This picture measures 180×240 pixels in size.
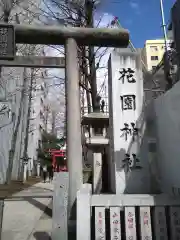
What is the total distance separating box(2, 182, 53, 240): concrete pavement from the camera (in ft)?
18.2

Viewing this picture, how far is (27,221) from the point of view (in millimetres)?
6910

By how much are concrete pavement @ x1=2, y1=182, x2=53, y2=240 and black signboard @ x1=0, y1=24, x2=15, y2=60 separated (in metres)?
4.64

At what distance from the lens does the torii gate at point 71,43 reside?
6.43 meters

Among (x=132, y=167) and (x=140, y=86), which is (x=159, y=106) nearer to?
(x=140, y=86)

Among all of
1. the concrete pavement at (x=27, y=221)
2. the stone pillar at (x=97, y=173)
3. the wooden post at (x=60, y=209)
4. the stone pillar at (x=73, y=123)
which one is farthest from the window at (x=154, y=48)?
the wooden post at (x=60, y=209)

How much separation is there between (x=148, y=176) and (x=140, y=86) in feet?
8.05

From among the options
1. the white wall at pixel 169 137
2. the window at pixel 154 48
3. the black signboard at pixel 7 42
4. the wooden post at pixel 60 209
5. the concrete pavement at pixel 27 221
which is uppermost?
the window at pixel 154 48

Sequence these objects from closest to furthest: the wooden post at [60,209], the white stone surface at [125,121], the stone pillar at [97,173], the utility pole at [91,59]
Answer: the wooden post at [60,209]
the white stone surface at [125,121]
the stone pillar at [97,173]
the utility pole at [91,59]

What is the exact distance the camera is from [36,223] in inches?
262

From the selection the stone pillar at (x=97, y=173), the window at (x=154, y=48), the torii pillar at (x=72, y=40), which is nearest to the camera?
the torii pillar at (x=72, y=40)

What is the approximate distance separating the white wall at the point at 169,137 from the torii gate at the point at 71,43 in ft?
6.97

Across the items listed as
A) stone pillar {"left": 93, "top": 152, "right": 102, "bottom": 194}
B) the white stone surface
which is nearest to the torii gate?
the white stone surface

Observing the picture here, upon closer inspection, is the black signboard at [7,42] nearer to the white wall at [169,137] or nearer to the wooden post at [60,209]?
the wooden post at [60,209]

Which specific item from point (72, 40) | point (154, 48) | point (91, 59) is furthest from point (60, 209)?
point (154, 48)
